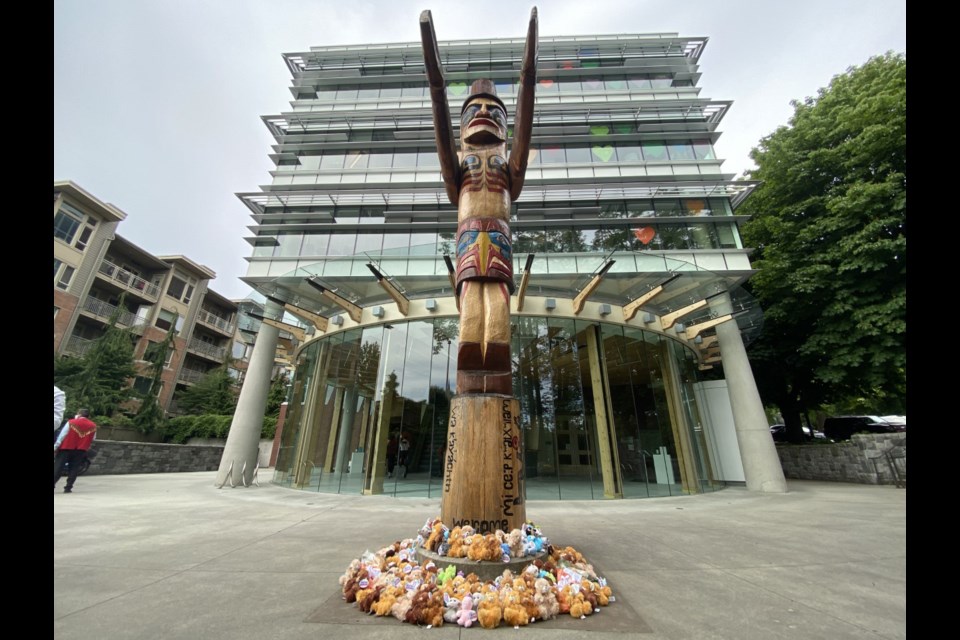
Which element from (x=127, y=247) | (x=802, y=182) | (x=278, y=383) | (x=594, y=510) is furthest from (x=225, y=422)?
(x=802, y=182)

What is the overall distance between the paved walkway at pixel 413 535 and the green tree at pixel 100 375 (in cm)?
1597

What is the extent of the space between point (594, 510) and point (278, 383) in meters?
31.0

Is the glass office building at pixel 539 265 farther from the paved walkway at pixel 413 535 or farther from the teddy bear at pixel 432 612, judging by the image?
the teddy bear at pixel 432 612

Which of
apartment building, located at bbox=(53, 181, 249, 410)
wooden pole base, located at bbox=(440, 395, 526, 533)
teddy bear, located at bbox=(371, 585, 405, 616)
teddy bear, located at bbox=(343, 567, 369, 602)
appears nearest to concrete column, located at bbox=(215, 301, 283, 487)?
teddy bear, located at bbox=(343, 567, 369, 602)

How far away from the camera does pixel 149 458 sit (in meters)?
16.0

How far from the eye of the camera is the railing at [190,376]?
3105 centimetres

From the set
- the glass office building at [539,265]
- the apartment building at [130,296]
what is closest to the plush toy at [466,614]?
the glass office building at [539,265]

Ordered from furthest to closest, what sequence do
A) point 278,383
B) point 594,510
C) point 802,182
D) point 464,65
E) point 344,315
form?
point 278,383 < point 464,65 < point 802,182 < point 344,315 < point 594,510

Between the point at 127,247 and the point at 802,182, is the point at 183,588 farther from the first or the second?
the point at 127,247

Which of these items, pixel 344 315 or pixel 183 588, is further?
pixel 344 315

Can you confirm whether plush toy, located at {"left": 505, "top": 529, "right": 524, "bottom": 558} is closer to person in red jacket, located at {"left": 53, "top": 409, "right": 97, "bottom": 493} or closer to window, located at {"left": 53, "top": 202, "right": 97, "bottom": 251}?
person in red jacket, located at {"left": 53, "top": 409, "right": 97, "bottom": 493}

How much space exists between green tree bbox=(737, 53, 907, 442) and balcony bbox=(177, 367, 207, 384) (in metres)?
38.2
